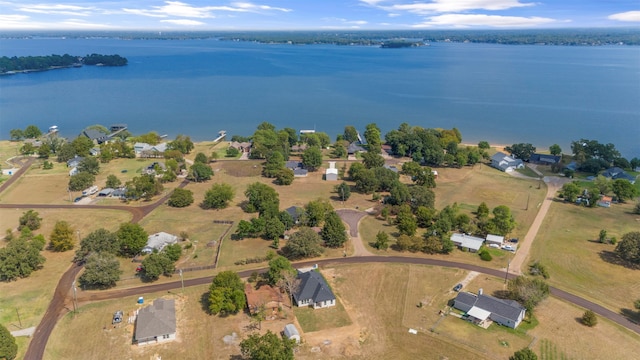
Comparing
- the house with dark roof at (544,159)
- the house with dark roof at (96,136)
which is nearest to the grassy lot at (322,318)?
the house with dark roof at (544,159)

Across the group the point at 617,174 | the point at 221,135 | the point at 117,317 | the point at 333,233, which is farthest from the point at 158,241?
the point at 617,174

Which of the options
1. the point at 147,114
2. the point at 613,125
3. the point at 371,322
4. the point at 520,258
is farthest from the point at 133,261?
the point at 613,125

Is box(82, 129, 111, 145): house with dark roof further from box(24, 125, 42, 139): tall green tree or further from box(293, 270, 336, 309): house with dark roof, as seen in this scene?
box(293, 270, 336, 309): house with dark roof

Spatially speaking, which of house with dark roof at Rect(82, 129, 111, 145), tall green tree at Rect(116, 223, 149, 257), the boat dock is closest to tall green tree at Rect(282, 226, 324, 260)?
tall green tree at Rect(116, 223, 149, 257)

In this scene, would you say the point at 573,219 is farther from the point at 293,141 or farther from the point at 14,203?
the point at 14,203

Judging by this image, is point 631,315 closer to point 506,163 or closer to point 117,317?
point 506,163

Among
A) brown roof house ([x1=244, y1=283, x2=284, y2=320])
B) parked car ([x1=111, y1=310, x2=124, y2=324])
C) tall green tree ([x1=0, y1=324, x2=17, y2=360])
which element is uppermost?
tall green tree ([x1=0, y1=324, x2=17, y2=360])
